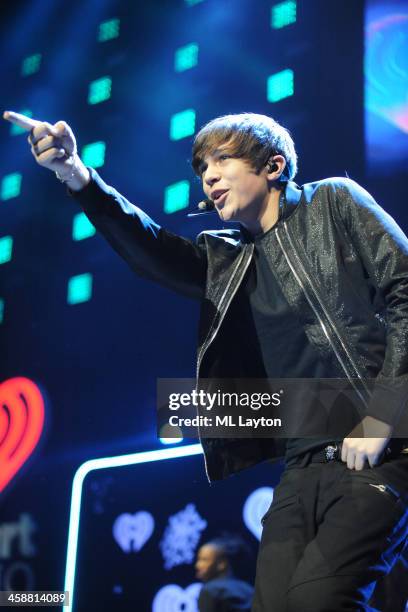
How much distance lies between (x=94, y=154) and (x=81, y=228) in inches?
14.5

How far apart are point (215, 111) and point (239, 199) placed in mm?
1608

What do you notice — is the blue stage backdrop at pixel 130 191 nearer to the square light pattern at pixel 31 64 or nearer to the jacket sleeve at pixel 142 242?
the square light pattern at pixel 31 64

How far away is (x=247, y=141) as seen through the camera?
1.74 meters

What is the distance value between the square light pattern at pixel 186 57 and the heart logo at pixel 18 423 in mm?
1568

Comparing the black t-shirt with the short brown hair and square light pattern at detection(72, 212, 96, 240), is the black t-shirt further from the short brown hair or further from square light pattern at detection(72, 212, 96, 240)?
square light pattern at detection(72, 212, 96, 240)

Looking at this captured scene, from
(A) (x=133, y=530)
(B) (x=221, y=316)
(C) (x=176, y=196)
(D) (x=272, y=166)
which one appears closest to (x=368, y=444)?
(B) (x=221, y=316)

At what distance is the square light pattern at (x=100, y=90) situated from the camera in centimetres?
363

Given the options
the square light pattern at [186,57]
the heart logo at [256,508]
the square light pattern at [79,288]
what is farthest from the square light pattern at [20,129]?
the heart logo at [256,508]

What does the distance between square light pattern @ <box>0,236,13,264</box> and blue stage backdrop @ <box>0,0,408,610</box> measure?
0.01 metres

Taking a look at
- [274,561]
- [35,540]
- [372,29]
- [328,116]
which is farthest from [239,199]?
[35,540]

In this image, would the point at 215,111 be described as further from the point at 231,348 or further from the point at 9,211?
the point at 231,348

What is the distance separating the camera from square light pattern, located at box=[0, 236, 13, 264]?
359 centimetres

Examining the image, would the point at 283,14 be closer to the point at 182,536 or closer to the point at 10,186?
the point at 10,186

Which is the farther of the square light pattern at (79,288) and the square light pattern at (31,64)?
the square light pattern at (31,64)
